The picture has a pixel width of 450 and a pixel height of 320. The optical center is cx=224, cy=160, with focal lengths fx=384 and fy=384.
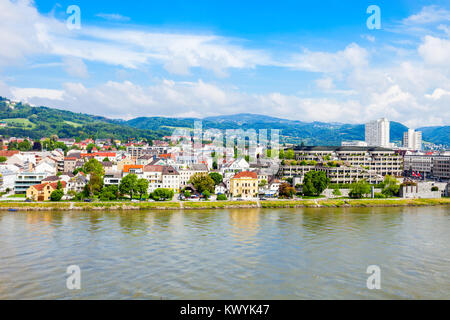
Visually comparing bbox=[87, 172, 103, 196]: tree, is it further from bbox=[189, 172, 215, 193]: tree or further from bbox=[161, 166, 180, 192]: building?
bbox=[189, 172, 215, 193]: tree

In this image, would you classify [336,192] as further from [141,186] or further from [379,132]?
[379,132]

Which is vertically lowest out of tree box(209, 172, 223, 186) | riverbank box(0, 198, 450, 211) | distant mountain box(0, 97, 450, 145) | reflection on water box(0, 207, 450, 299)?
reflection on water box(0, 207, 450, 299)

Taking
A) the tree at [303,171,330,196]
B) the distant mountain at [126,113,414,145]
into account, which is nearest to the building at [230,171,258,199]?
the tree at [303,171,330,196]

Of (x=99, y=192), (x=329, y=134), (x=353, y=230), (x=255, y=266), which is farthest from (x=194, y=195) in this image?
(x=329, y=134)

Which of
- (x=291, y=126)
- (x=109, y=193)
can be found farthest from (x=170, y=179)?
(x=291, y=126)

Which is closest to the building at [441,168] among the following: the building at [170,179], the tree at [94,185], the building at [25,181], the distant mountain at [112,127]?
the building at [170,179]

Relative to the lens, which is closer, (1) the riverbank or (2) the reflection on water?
(2) the reflection on water

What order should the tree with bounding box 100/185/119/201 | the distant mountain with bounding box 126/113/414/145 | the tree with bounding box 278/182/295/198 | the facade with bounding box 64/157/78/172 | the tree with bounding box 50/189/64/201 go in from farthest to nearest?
the distant mountain with bounding box 126/113/414/145
the facade with bounding box 64/157/78/172
the tree with bounding box 278/182/295/198
the tree with bounding box 100/185/119/201
the tree with bounding box 50/189/64/201

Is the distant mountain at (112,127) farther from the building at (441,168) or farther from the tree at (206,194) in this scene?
the tree at (206,194)
